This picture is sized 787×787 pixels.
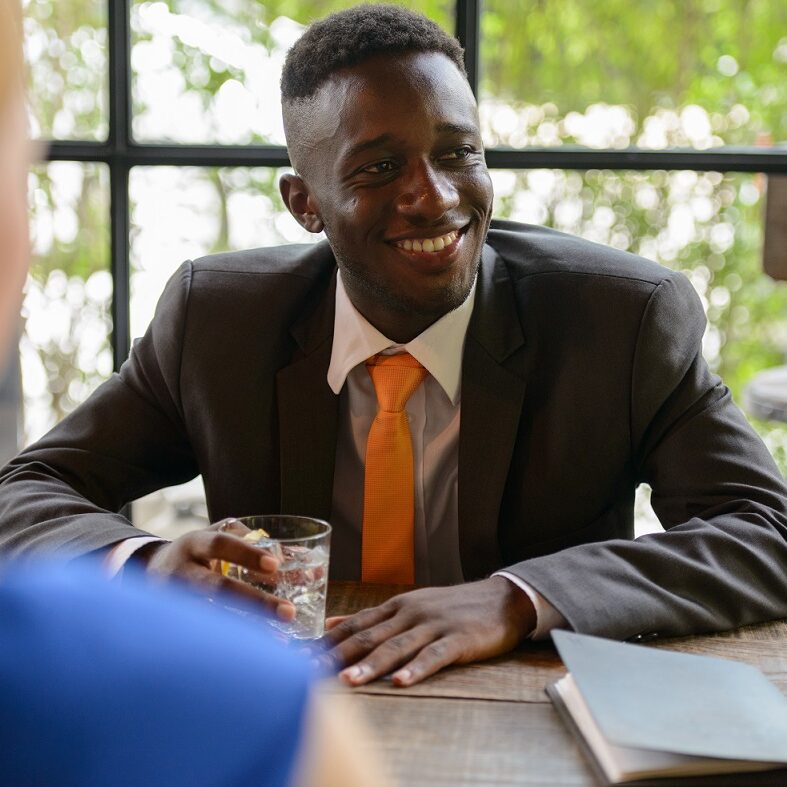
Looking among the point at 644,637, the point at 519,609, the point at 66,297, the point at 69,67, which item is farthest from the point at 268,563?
the point at 69,67

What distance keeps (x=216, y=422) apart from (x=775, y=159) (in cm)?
135

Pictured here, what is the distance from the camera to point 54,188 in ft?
9.07

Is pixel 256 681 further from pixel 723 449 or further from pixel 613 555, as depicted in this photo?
pixel 723 449

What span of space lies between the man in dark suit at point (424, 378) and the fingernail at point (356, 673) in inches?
23.4

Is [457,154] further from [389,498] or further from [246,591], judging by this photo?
[246,591]

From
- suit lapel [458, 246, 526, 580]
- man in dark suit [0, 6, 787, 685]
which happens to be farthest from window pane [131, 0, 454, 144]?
suit lapel [458, 246, 526, 580]

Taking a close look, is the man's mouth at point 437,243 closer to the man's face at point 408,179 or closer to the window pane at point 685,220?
the man's face at point 408,179

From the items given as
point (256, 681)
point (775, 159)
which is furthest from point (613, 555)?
point (775, 159)

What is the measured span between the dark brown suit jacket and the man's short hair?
13.2 inches

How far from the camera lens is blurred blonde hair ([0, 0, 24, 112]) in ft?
1.30

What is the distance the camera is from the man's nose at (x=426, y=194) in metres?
1.94

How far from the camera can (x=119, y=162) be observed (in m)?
2.67

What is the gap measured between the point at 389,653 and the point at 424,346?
0.75 m

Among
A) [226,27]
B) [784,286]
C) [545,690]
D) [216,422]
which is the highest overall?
[226,27]
